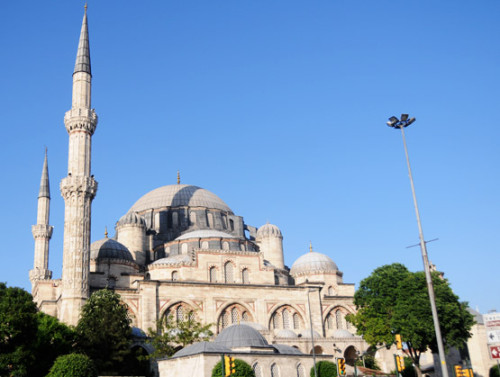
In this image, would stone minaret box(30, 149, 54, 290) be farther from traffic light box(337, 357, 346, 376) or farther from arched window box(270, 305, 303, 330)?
traffic light box(337, 357, 346, 376)

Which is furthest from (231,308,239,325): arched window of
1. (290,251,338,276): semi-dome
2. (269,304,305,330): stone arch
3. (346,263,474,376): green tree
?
(290,251,338,276): semi-dome

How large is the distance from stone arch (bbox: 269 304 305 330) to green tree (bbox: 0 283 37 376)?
19928 mm

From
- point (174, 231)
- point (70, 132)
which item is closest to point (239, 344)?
point (70, 132)

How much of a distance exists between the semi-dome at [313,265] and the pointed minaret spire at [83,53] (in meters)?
24.5

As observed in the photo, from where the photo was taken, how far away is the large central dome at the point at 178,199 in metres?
54.5

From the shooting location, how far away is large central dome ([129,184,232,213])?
54.5 metres

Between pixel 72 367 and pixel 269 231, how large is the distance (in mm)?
27999

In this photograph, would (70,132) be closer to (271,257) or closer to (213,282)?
(213,282)

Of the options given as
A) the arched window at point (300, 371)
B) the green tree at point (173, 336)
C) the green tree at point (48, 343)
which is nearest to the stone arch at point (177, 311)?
the green tree at point (173, 336)

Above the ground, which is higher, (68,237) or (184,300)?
(68,237)

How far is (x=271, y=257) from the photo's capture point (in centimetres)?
5200

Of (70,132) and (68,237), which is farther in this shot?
(70,132)

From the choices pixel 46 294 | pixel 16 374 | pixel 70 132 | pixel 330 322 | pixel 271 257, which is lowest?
pixel 16 374

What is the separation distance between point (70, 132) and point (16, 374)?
18053 millimetres
